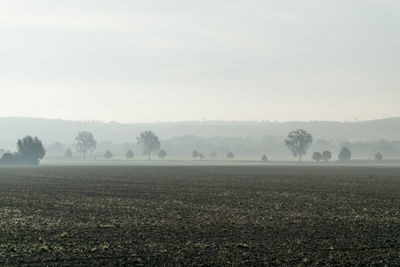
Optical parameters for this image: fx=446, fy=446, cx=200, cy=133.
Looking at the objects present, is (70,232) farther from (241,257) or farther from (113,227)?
(241,257)

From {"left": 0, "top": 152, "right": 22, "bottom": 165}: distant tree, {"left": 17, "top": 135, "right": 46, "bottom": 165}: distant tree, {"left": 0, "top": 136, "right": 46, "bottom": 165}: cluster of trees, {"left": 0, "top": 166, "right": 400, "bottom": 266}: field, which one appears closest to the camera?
{"left": 0, "top": 166, "right": 400, "bottom": 266}: field

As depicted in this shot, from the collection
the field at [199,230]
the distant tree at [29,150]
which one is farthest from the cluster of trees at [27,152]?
the field at [199,230]

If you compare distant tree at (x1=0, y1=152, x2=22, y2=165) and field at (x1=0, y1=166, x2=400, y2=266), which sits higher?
distant tree at (x1=0, y1=152, x2=22, y2=165)

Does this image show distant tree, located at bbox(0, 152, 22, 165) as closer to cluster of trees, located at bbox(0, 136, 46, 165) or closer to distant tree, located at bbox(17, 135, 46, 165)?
cluster of trees, located at bbox(0, 136, 46, 165)

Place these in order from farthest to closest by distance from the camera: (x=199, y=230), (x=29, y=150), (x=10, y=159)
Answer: (x=29, y=150) → (x=10, y=159) → (x=199, y=230)

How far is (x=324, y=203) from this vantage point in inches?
1444

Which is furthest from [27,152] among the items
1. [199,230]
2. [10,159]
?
[199,230]

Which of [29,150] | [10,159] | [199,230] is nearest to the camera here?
[199,230]

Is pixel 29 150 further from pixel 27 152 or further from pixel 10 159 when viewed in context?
pixel 10 159

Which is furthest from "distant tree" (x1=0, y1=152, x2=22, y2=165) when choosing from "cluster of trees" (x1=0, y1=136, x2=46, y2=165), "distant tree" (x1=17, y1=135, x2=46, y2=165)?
"distant tree" (x1=17, y1=135, x2=46, y2=165)

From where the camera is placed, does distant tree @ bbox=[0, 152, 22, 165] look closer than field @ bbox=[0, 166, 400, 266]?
No

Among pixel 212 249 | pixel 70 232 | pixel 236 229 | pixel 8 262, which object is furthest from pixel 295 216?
pixel 8 262

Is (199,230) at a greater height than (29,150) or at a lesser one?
lesser

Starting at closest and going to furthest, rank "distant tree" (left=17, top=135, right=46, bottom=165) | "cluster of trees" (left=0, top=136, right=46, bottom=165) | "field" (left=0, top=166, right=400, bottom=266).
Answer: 1. "field" (left=0, top=166, right=400, bottom=266)
2. "cluster of trees" (left=0, top=136, right=46, bottom=165)
3. "distant tree" (left=17, top=135, right=46, bottom=165)
